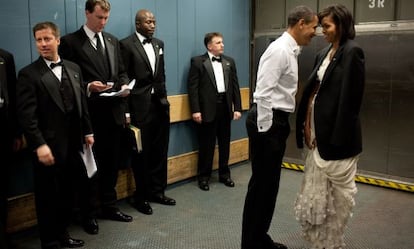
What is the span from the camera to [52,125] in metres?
3.05

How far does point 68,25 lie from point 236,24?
2.32 metres

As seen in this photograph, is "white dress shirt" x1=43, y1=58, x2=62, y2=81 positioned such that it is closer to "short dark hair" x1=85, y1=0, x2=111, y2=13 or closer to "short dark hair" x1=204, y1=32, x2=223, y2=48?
"short dark hair" x1=85, y1=0, x2=111, y2=13

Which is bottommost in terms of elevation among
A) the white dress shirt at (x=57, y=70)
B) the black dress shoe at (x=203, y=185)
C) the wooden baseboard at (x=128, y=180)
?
the black dress shoe at (x=203, y=185)

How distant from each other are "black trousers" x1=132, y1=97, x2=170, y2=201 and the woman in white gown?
5.17 feet

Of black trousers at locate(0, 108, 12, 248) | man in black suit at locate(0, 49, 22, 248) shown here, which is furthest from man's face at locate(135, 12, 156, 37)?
black trousers at locate(0, 108, 12, 248)

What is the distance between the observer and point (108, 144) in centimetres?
370

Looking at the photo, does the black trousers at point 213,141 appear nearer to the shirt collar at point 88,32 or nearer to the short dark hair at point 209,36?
the short dark hair at point 209,36

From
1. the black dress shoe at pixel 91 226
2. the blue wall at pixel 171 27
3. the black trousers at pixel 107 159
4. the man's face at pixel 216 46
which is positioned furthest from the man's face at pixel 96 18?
the black dress shoe at pixel 91 226

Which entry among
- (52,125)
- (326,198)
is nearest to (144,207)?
(52,125)

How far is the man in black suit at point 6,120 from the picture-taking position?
3.02m

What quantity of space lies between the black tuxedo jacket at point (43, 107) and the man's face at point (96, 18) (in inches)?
19.3

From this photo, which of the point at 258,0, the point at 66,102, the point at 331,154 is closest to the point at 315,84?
→ the point at 331,154

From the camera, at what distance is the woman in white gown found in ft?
8.64

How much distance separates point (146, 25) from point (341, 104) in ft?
6.87
